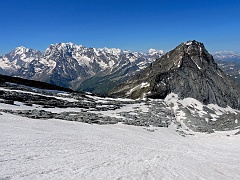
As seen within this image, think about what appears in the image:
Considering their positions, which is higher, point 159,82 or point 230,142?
point 159,82

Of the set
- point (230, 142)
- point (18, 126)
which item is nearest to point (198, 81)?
point (230, 142)

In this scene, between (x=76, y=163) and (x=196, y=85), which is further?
(x=196, y=85)

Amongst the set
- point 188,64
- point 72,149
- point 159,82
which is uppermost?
point 188,64

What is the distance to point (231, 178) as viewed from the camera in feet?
66.6

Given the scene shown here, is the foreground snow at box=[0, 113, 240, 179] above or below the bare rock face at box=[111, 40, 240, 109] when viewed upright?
below

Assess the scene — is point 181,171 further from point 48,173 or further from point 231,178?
point 48,173

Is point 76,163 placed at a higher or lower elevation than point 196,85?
lower

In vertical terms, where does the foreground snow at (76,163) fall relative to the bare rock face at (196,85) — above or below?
below

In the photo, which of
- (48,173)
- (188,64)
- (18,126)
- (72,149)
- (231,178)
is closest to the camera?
(48,173)

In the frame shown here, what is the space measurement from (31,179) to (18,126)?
17.4 meters

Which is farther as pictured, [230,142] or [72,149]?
[230,142]

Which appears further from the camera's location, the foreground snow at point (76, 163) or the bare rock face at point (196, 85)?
the bare rock face at point (196, 85)

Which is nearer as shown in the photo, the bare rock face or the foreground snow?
the foreground snow

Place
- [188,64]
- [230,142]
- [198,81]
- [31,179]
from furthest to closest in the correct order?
1. [188,64]
2. [198,81]
3. [230,142]
4. [31,179]
